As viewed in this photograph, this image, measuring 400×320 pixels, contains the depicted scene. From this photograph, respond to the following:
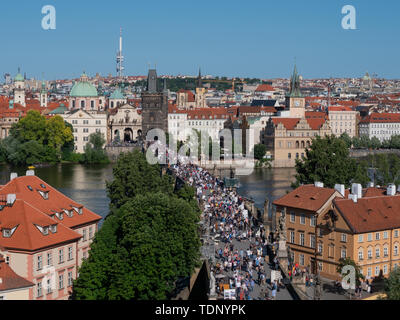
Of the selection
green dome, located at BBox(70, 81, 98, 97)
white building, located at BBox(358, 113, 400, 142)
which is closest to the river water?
green dome, located at BBox(70, 81, 98, 97)

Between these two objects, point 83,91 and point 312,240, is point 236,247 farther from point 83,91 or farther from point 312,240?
point 83,91

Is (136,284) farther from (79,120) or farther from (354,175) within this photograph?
(79,120)

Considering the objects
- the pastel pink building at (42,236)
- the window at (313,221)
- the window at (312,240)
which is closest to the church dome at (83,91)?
the pastel pink building at (42,236)

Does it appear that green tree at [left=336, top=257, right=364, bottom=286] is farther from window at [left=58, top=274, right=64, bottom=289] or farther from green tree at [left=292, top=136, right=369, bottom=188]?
green tree at [left=292, top=136, right=369, bottom=188]

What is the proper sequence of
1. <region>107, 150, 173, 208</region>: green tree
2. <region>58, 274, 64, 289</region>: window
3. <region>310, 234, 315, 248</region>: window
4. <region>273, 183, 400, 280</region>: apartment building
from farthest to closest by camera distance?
<region>107, 150, 173, 208</region>: green tree, <region>310, 234, 315, 248</region>: window, <region>273, 183, 400, 280</region>: apartment building, <region>58, 274, 64, 289</region>: window

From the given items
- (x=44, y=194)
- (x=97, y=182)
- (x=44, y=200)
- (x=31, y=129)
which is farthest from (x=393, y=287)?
(x=31, y=129)

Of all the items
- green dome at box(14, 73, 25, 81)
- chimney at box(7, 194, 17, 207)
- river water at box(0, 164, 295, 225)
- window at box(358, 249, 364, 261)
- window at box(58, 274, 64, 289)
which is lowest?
river water at box(0, 164, 295, 225)
